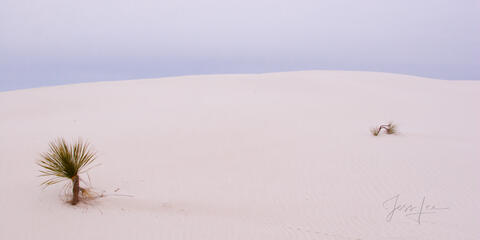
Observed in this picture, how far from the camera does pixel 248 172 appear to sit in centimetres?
596

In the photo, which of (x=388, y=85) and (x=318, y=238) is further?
(x=388, y=85)

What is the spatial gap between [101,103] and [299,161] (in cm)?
1030

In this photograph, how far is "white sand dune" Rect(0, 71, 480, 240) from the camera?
3906mm

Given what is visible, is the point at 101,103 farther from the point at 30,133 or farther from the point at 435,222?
the point at 435,222

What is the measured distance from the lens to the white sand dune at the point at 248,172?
3.91 m

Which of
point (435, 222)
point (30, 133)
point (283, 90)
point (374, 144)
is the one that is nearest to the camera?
point (435, 222)

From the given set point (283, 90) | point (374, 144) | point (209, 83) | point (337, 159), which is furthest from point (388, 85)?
point (337, 159)

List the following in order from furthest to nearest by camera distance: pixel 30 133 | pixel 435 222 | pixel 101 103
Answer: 1. pixel 101 103
2. pixel 30 133
3. pixel 435 222

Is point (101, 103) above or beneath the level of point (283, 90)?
beneath

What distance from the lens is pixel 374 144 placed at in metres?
7.57

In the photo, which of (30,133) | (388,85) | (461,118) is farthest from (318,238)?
(388,85)

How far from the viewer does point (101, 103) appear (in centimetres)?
1339

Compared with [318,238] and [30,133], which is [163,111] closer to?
[30,133]

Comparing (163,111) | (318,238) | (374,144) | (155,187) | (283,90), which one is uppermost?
(283,90)
